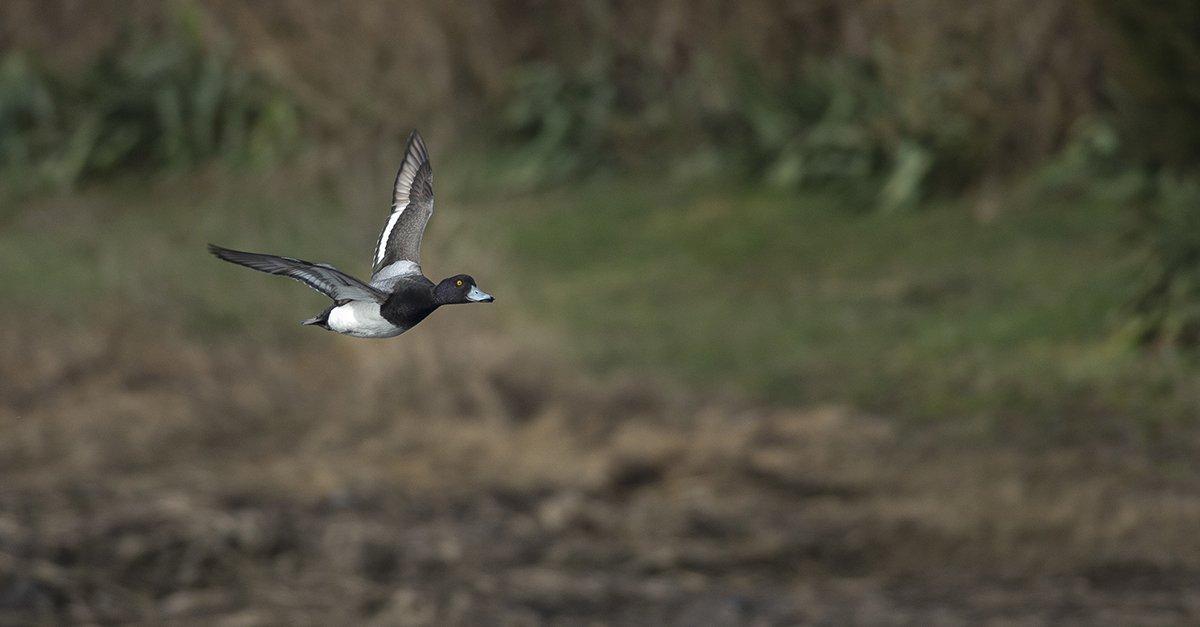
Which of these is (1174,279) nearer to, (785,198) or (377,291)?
(785,198)

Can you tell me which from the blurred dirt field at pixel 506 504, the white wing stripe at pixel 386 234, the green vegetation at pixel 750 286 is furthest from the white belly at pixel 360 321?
the green vegetation at pixel 750 286

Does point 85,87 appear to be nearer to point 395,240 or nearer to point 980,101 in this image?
point 980,101

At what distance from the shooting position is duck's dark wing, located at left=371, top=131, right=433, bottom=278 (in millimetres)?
1627

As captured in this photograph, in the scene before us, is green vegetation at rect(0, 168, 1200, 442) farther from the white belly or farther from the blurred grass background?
the white belly

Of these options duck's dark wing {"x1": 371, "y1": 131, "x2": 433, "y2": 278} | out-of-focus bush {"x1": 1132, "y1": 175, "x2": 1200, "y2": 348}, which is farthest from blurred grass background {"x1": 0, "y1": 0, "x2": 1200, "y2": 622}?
duck's dark wing {"x1": 371, "y1": 131, "x2": 433, "y2": 278}

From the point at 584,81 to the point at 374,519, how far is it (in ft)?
25.3

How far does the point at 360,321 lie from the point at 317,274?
6cm

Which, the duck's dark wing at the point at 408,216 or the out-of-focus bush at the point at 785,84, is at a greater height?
the out-of-focus bush at the point at 785,84

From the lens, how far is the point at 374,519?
27.9 ft

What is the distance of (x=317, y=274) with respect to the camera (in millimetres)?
1435

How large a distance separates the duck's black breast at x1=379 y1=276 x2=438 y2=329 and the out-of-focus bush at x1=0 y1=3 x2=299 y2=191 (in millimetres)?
9496

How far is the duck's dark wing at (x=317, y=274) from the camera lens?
1.33 m

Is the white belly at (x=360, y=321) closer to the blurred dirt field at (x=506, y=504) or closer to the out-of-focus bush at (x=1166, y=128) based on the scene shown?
the blurred dirt field at (x=506, y=504)

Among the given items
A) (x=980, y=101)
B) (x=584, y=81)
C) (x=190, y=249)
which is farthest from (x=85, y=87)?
(x=980, y=101)
